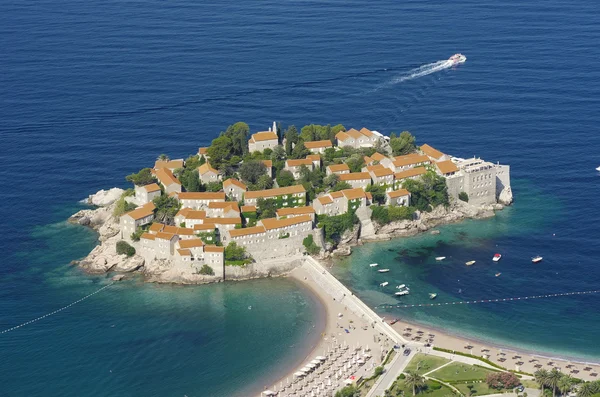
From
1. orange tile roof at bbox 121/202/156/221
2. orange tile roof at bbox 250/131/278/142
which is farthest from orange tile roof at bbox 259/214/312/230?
orange tile roof at bbox 250/131/278/142

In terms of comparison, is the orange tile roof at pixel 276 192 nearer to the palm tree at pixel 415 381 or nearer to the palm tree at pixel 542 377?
the palm tree at pixel 415 381

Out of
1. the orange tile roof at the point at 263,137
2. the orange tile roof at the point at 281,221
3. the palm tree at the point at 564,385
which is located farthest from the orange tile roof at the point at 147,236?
the palm tree at the point at 564,385

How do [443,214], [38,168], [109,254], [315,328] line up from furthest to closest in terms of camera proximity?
[38,168], [443,214], [109,254], [315,328]

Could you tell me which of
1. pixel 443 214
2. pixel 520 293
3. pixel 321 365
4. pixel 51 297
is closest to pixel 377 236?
pixel 443 214

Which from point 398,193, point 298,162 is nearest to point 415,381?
point 398,193

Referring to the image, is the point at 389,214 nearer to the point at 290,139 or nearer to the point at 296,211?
the point at 296,211

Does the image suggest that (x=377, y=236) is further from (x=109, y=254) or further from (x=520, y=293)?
(x=109, y=254)

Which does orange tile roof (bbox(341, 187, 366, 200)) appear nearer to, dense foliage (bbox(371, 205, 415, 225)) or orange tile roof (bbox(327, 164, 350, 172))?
dense foliage (bbox(371, 205, 415, 225))

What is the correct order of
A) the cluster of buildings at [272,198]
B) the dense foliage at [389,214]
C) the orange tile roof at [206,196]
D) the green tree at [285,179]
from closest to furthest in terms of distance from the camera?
the cluster of buildings at [272,198]
the orange tile roof at [206,196]
the dense foliage at [389,214]
the green tree at [285,179]
